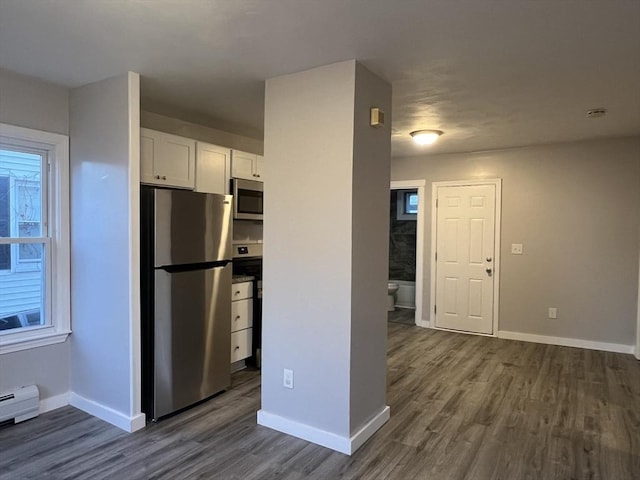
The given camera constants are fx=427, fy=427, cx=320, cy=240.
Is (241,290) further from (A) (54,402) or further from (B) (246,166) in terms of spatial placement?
(A) (54,402)

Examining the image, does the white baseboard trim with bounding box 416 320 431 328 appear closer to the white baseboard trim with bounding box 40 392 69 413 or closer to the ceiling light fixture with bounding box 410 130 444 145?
the ceiling light fixture with bounding box 410 130 444 145

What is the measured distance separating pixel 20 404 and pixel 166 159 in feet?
6.52

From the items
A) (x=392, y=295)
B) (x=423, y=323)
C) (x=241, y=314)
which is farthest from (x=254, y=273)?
(x=392, y=295)

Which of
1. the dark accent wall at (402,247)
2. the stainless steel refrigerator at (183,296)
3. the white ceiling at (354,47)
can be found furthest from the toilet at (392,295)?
the stainless steel refrigerator at (183,296)

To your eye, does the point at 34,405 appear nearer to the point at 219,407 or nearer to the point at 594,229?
the point at 219,407

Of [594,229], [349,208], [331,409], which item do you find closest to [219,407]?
[331,409]

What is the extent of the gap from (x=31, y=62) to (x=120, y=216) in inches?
42.6

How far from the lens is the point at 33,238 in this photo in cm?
311

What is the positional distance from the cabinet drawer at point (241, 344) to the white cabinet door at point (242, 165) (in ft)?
4.74

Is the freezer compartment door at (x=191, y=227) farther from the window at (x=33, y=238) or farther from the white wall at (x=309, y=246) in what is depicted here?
the window at (x=33, y=238)

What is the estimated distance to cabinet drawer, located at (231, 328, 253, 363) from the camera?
3.82m

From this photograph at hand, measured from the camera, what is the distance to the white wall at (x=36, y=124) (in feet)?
9.56

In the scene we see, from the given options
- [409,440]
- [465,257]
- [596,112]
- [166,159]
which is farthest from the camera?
[465,257]

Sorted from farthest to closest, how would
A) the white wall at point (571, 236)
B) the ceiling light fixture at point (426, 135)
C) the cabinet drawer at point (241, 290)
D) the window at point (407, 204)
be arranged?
1. the window at point (407, 204)
2. the white wall at point (571, 236)
3. the ceiling light fixture at point (426, 135)
4. the cabinet drawer at point (241, 290)
